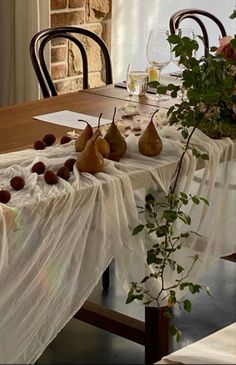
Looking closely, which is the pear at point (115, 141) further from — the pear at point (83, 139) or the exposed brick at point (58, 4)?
the exposed brick at point (58, 4)

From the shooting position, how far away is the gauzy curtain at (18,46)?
3.76 metres

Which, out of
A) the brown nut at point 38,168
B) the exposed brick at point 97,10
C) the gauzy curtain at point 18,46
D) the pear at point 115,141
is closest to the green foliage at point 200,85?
the pear at point 115,141

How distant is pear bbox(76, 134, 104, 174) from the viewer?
192cm

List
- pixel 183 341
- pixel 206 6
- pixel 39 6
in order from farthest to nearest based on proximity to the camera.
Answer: pixel 206 6 < pixel 39 6 < pixel 183 341

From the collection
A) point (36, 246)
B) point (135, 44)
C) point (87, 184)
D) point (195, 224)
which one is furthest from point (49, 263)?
point (135, 44)

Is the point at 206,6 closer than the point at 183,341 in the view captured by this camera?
No

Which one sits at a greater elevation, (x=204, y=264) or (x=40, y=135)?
(x=40, y=135)

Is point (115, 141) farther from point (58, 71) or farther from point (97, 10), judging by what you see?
point (97, 10)

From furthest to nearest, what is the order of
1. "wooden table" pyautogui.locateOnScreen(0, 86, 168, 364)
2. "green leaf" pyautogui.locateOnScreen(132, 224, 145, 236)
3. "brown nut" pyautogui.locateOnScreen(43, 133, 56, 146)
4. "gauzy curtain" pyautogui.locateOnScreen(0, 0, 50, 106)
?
"gauzy curtain" pyautogui.locateOnScreen(0, 0, 50, 106) < "wooden table" pyautogui.locateOnScreen(0, 86, 168, 364) < "brown nut" pyautogui.locateOnScreen(43, 133, 56, 146) < "green leaf" pyautogui.locateOnScreen(132, 224, 145, 236)

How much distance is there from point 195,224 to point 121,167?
32 cm

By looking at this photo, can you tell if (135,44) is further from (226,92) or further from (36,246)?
(36,246)

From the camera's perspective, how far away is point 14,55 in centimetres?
386

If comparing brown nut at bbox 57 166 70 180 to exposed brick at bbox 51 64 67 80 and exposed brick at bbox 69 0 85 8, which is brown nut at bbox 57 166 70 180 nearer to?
exposed brick at bbox 51 64 67 80

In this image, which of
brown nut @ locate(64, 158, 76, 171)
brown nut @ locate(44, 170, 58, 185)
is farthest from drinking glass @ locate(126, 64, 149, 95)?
brown nut @ locate(44, 170, 58, 185)
